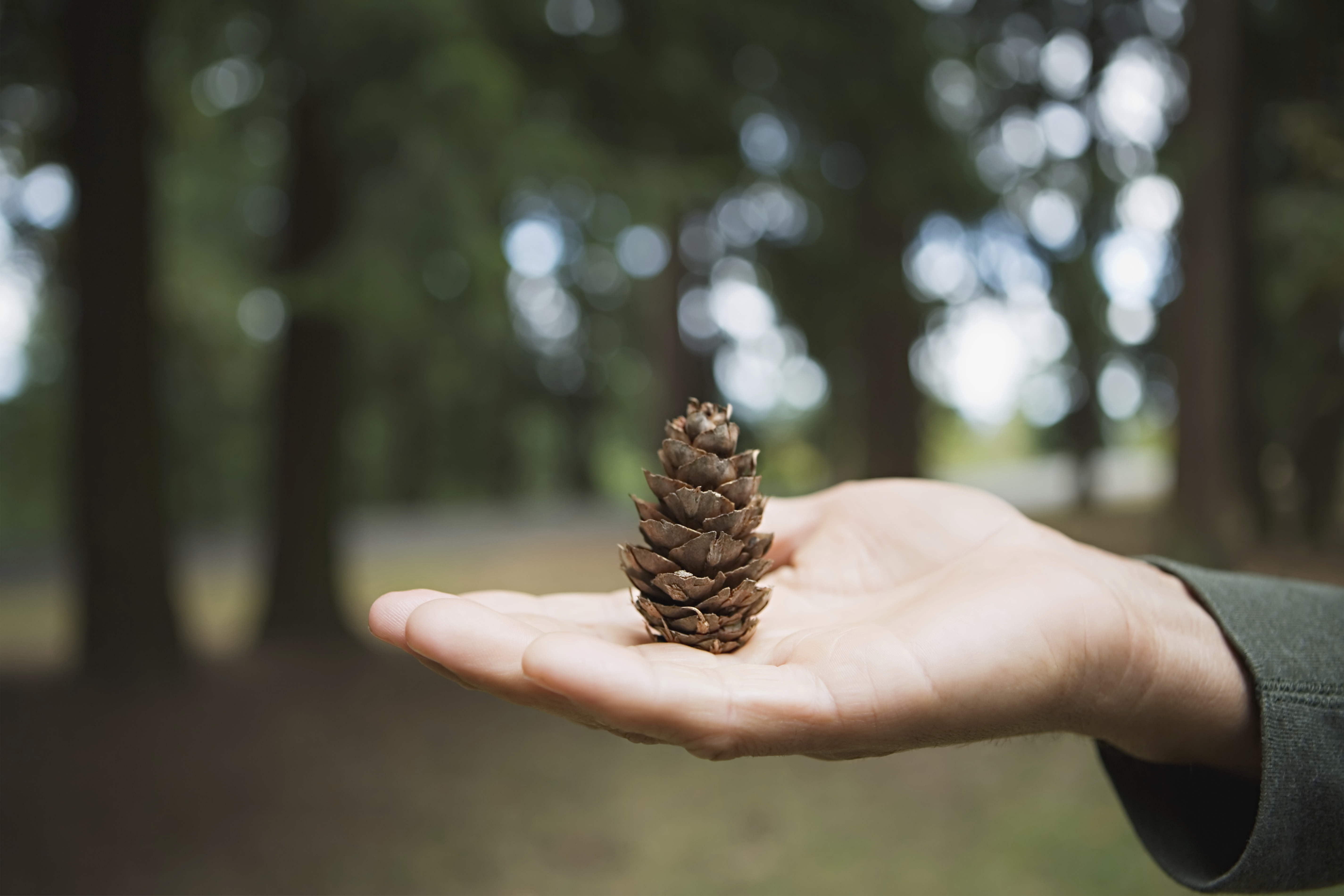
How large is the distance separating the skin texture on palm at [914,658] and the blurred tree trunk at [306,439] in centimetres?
616

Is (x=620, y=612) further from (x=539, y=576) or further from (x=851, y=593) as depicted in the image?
(x=539, y=576)

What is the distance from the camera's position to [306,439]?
781cm

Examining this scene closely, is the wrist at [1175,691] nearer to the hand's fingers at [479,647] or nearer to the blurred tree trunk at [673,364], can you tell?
the hand's fingers at [479,647]

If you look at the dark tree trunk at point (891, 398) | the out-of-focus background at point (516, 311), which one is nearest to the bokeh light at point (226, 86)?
the out-of-focus background at point (516, 311)

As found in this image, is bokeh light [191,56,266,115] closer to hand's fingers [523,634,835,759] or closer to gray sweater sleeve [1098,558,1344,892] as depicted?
hand's fingers [523,634,835,759]

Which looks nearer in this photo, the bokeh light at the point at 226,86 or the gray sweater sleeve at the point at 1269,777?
the gray sweater sleeve at the point at 1269,777

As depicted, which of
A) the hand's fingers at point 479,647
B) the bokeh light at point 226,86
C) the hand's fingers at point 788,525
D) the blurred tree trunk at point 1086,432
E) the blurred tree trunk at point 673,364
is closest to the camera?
the hand's fingers at point 479,647

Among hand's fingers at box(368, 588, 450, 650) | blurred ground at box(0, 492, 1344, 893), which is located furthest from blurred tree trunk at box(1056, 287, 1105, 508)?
hand's fingers at box(368, 588, 450, 650)

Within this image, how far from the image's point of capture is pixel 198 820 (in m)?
5.05

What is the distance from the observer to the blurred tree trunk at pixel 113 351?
6.28 metres

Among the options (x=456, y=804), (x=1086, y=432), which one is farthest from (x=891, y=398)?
(x=1086, y=432)

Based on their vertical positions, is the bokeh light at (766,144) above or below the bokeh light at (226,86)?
below

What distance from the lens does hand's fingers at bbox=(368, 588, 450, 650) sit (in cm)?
178

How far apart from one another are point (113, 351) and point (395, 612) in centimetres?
573
